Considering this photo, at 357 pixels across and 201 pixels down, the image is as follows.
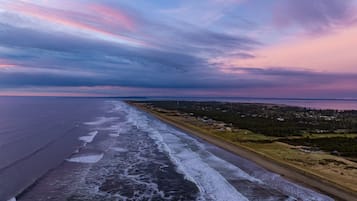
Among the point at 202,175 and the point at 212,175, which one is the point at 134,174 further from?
the point at 212,175

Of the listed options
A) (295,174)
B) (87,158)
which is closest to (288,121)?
(295,174)

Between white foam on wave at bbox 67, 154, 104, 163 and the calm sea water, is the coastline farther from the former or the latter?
white foam on wave at bbox 67, 154, 104, 163

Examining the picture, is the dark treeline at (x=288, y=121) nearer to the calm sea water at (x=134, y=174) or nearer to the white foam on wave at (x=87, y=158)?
the calm sea water at (x=134, y=174)

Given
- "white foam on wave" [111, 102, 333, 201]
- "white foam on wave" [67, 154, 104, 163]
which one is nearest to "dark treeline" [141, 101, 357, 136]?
"white foam on wave" [111, 102, 333, 201]

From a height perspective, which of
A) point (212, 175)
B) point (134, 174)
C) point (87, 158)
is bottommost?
point (87, 158)

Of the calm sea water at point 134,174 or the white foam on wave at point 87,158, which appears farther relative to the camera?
the white foam on wave at point 87,158

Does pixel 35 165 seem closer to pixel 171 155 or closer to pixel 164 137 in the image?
pixel 171 155

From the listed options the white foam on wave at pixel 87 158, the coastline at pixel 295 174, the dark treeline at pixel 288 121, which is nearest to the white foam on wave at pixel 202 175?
the coastline at pixel 295 174

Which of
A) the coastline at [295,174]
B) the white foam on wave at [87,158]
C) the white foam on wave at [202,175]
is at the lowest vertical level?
the white foam on wave at [87,158]
